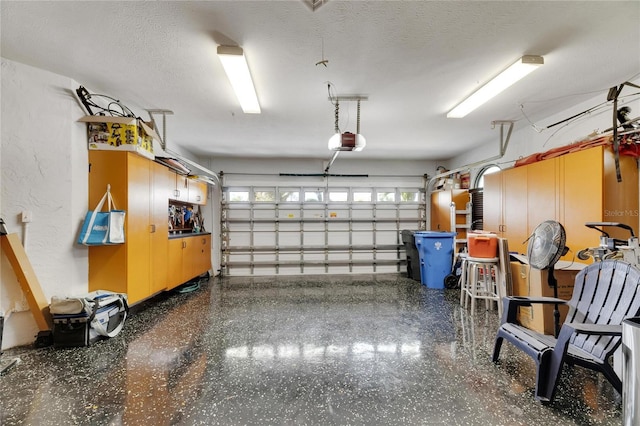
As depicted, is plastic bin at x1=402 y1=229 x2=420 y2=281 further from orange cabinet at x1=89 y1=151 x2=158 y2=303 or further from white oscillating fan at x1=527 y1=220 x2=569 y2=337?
orange cabinet at x1=89 y1=151 x2=158 y2=303

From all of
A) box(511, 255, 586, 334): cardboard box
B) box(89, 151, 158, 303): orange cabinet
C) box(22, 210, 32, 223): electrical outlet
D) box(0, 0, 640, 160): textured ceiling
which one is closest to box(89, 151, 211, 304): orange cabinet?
box(89, 151, 158, 303): orange cabinet

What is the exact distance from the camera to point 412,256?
19.9 feet

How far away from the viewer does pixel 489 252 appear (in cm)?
360

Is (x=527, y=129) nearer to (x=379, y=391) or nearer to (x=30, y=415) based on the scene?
(x=379, y=391)

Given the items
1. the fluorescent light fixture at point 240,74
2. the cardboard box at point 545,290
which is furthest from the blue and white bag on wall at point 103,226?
the cardboard box at point 545,290

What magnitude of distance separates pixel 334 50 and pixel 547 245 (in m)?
2.81

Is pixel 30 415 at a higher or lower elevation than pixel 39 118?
lower

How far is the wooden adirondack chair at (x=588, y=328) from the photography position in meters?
1.83

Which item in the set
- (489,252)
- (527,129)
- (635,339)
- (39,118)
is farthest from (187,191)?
(527,129)

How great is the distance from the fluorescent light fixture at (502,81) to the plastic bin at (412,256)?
3084mm

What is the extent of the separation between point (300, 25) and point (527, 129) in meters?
4.21

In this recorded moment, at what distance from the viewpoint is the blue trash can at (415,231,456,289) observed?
5.24 metres

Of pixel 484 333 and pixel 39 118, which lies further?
pixel 484 333

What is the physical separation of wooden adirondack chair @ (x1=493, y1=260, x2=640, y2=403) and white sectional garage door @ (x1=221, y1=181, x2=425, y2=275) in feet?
15.0
